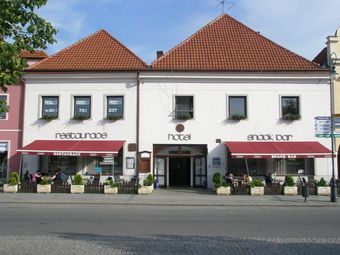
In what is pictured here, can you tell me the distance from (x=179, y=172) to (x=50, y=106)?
9406mm

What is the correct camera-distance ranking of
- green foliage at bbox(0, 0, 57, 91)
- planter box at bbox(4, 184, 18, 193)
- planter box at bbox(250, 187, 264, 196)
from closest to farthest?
green foliage at bbox(0, 0, 57, 91) < planter box at bbox(250, 187, 264, 196) < planter box at bbox(4, 184, 18, 193)

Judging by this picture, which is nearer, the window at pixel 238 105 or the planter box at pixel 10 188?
the planter box at pixel 10 188

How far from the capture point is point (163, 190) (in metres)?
29.3

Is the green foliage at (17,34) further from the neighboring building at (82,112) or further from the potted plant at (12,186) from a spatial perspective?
the neighboring building at (82,112)

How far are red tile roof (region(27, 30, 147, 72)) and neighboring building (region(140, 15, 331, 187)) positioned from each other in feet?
6.01

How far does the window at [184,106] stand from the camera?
30.3m

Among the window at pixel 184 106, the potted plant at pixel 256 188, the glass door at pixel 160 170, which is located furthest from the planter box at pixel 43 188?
the potted plant at pixel 256 188

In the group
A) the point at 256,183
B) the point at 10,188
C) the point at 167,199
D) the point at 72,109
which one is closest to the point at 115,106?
the point at 72,109

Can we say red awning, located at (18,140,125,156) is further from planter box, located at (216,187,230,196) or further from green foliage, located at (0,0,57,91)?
green foliage, located at (0,0,57,91)

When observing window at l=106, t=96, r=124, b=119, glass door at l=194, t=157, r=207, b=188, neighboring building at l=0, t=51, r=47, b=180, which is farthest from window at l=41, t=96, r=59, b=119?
glass door at l=194, t=157, r=207, b=188

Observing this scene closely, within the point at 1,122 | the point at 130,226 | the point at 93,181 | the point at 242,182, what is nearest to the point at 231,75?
the point at 242,182

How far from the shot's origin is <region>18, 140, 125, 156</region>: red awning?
28.3m

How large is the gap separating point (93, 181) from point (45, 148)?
11.8 ft

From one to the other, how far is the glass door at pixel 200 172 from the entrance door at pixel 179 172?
566 mm
